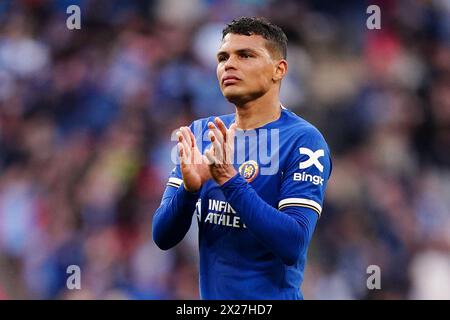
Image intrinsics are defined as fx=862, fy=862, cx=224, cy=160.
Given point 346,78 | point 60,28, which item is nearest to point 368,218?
point 346,78

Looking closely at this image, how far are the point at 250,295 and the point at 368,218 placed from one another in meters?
4.26

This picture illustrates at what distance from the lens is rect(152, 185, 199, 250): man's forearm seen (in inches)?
147

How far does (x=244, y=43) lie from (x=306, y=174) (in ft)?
2.19

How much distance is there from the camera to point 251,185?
3.81 meters

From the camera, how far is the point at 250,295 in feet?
12.3

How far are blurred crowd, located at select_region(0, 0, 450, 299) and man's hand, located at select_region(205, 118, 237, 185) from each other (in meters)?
3.80

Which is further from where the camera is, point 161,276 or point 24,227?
point 24,227

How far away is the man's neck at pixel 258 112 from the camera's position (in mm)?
3980
